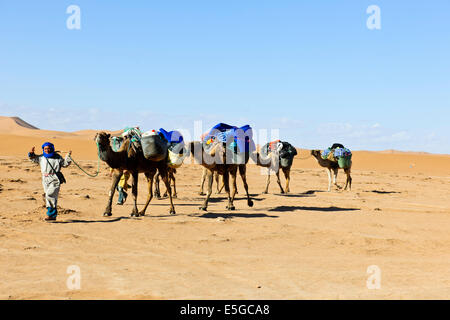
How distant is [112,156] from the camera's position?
497 inches

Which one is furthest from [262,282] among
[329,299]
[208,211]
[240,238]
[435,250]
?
[208,211]

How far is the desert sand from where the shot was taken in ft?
22.6

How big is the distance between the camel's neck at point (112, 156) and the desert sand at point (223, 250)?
1.55 meters

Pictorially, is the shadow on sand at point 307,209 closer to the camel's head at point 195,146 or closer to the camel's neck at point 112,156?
the camel's head at point 195,146

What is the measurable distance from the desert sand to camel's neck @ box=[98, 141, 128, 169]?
1.55 metres

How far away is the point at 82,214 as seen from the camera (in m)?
13.6

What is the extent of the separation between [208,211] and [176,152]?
7.43ft
